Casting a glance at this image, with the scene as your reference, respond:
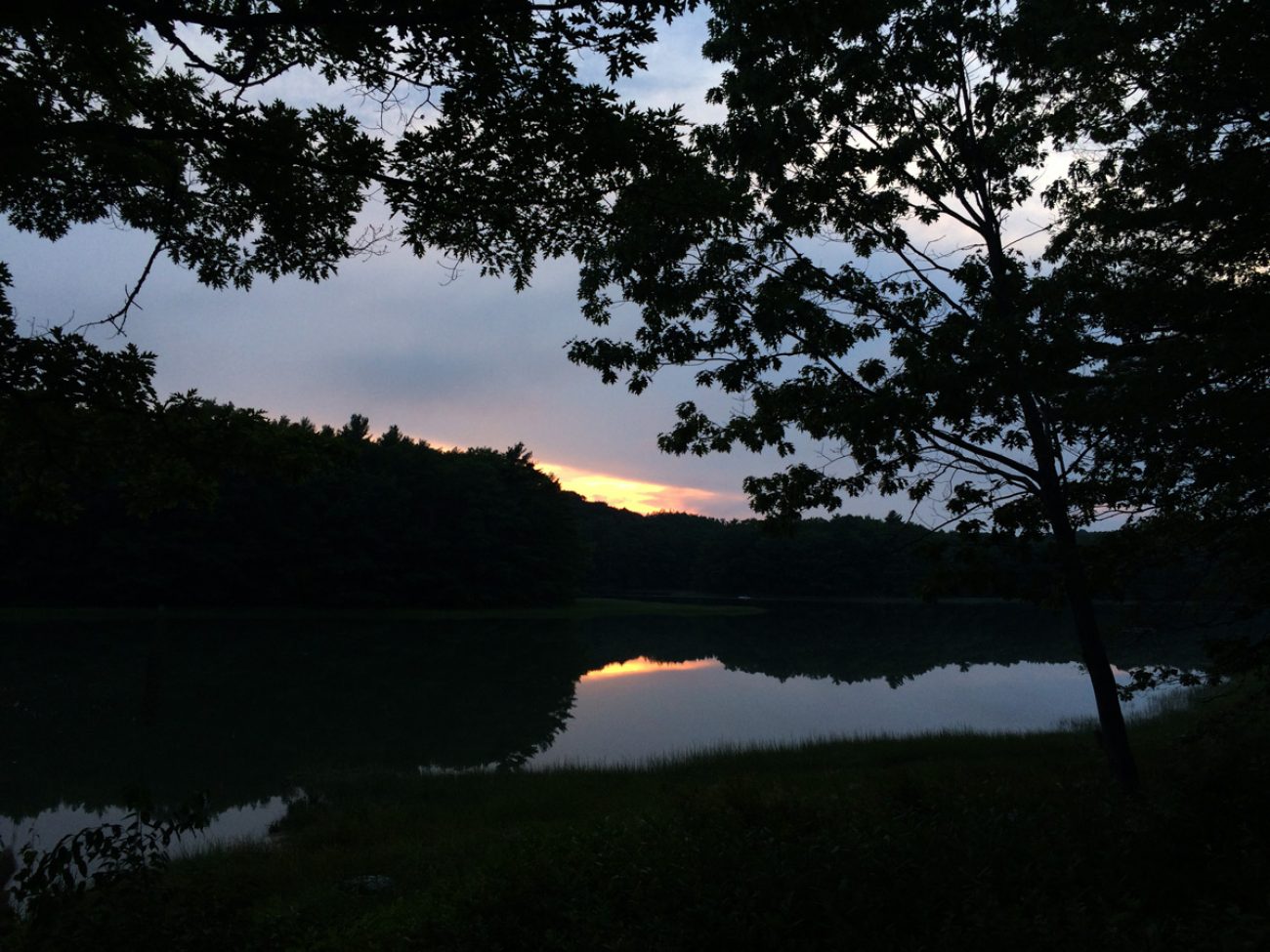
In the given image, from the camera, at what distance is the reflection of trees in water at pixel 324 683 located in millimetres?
17766

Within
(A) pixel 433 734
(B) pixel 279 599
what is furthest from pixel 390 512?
(A) pixel 433 734

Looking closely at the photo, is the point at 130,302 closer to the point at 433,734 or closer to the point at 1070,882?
the point at 1070,882

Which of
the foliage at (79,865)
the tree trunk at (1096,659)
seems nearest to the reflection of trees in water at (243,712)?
the foliage at (79,865)

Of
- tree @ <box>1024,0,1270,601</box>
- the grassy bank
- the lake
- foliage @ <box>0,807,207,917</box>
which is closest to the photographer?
foliage @ <box>0,807,207,917</box>

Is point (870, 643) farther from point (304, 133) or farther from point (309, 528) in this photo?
point (304, 133)

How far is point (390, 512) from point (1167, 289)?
77.0m

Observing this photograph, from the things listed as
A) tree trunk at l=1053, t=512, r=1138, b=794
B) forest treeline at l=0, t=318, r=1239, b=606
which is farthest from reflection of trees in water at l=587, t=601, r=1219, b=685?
tree trunk at l=1053, t=512, r=1138, b=794

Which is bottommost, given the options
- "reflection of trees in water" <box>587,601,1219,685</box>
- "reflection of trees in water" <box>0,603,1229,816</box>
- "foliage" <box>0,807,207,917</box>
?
"reflection of trees in water" <box>587,601,1219,685</box>

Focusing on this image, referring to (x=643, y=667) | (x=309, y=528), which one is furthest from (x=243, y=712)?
(x=309, y=528)

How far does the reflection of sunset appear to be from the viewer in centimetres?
3806

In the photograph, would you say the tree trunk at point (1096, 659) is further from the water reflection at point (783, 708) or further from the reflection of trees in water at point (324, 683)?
the water reflection at point (783, 708)

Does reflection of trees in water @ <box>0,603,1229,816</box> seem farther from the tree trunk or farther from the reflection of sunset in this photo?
the tree trunk

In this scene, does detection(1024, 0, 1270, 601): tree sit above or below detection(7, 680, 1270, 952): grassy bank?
above

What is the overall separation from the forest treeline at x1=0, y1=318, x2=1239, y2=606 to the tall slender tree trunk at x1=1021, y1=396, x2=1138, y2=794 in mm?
309
